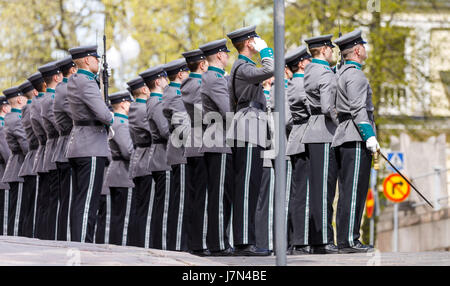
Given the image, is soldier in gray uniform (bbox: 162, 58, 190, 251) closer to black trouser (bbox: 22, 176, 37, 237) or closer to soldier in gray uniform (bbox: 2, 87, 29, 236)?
black trouser (bbox: 22, 176, 37, 237)

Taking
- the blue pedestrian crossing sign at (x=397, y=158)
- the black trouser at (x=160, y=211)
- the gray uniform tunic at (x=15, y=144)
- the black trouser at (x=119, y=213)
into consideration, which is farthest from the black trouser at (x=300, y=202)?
the blue pedestrian crossing sign at (x=397, y=158)

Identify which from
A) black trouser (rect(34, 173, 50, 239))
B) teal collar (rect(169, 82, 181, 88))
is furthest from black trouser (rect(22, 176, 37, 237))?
teal collar (rect(169, 82, 181, 88))

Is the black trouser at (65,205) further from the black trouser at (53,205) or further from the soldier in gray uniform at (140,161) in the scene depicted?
the soldier in gray uniform at (140,161)

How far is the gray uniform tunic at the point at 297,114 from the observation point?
1166cm

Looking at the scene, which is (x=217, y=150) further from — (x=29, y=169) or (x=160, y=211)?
(x=29, y=169)

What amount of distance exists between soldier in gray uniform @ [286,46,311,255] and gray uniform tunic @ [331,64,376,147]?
0.55m

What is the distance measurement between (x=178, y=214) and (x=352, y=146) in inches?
82.4

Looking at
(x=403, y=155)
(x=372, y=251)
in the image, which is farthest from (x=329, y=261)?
(x=403, y=155)

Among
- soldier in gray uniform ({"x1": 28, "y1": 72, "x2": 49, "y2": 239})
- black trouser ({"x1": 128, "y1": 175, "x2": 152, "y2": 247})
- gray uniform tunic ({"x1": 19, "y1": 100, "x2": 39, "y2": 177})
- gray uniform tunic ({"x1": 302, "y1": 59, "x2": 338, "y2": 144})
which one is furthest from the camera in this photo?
gray uniform tunic ({"x1": 19, "y1": 100, "x2": 39, "y2": 177})

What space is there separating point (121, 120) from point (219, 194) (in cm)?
352

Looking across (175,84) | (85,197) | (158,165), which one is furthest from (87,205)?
(175,84)

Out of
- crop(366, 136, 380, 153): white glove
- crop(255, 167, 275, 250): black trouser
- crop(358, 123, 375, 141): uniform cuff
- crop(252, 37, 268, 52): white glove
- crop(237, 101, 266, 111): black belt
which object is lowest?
crop(255, 167, 275, 250): black trouser

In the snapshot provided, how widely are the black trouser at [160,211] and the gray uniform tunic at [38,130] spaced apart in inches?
62.9

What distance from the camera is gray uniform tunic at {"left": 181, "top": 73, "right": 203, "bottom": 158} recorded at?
11258mm
